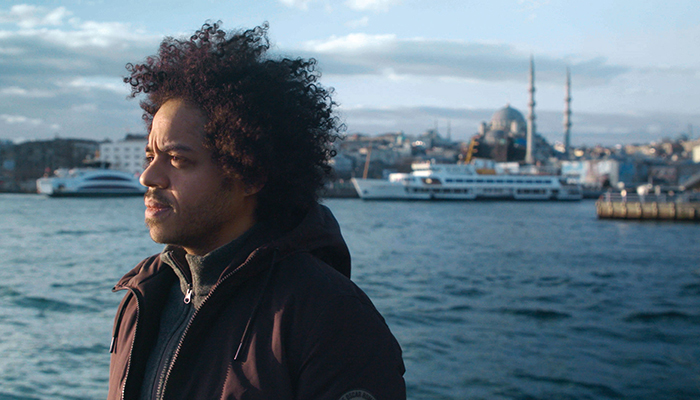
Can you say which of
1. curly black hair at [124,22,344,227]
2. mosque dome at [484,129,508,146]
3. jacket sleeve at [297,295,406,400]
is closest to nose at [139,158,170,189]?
curly black hair at [124,22,344,227]

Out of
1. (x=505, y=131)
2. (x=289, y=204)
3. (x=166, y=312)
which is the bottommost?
(x=166, y=312)

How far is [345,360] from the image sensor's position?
97 centimetres

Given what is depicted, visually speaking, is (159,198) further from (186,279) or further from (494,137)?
(494,137)

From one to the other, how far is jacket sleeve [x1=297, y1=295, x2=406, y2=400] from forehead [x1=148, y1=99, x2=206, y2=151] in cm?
41

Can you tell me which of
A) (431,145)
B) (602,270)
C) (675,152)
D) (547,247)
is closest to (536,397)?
(602,270)

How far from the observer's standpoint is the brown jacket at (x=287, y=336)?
0.97 meters

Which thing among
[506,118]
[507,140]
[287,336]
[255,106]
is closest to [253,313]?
[287,336]

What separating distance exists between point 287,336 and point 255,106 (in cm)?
44

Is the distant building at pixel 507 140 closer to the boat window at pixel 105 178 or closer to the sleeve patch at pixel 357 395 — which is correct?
the boat window at pixel 105 178

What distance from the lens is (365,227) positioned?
22.2 meters

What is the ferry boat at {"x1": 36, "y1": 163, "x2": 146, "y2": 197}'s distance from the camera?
4722 centimetres

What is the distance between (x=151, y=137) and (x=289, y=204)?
0.98 feet

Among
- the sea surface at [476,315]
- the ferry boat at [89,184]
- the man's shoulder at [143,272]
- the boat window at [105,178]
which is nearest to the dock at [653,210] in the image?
the sea surface at [476,315]

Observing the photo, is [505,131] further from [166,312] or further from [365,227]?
[166,312]
